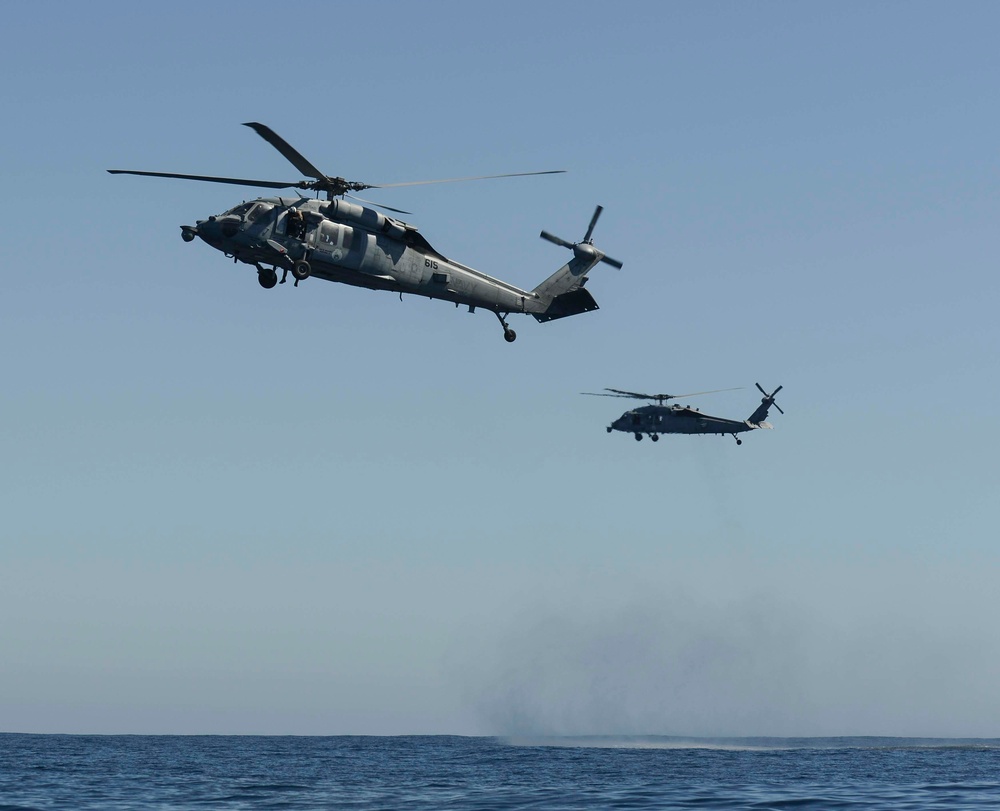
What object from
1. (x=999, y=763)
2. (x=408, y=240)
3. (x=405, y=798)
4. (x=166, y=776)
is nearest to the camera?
(x=408, y=240)

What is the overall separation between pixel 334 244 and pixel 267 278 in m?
3.37

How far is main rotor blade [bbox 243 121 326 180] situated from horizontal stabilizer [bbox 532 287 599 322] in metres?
14.6

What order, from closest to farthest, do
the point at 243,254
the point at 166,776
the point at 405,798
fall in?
the point at 243,254
the point at 405,798
the point at 166,776

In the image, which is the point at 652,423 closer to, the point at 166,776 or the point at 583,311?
the point at 583,311

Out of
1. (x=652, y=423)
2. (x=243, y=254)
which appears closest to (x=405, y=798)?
(x=243, y=254)

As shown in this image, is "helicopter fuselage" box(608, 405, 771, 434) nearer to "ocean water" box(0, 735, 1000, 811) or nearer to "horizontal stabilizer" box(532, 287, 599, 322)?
"ocean water" box(0, 735, 1000, 811)

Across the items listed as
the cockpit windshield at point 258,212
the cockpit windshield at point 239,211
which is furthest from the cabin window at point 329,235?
the cockpit windshield at point 239,211

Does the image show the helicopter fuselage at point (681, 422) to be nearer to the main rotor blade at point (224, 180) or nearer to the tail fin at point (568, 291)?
the tail fin at point (568, 291)

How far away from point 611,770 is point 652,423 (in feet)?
101

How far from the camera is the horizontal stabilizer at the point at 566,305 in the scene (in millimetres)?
62156

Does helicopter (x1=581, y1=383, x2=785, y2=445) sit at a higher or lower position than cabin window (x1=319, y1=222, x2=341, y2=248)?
higher

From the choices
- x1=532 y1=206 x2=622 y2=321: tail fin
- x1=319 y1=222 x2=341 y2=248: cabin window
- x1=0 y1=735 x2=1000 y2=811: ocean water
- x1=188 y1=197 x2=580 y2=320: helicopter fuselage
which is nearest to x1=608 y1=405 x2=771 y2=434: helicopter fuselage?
x1=0 y1=735 x2=1000 y2=811: ocean water

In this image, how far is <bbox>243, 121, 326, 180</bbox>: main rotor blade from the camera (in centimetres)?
4728

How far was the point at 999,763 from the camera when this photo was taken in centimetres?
8925
